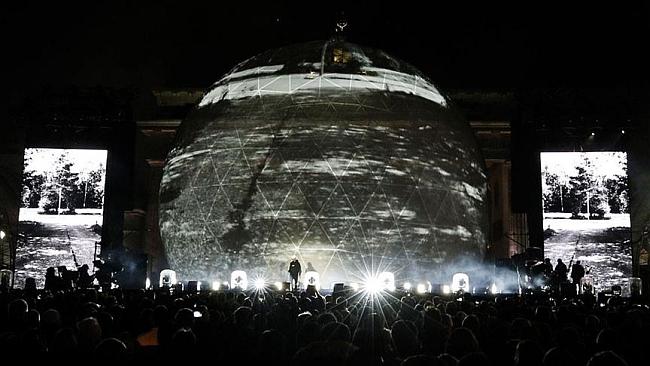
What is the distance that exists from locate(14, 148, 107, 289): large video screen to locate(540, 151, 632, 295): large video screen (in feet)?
60.9

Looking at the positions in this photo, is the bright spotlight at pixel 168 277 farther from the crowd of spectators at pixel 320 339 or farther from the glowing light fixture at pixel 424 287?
the crowd of spectators at pixel 320 339

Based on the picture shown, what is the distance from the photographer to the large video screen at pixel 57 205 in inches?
1083

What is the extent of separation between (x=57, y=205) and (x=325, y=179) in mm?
13032

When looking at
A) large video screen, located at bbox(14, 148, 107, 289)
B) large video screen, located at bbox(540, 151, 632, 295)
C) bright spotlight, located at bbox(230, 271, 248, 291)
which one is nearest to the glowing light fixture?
bright spotlight, located at bbox(230, 271, 248, 291)

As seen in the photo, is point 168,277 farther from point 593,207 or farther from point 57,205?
point 593,207

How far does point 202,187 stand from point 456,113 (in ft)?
31.6

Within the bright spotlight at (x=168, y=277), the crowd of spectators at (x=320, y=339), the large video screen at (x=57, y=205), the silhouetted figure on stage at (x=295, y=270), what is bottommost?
the crowd of spectators at (x=320, y=339)

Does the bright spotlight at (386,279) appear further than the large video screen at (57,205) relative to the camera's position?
No

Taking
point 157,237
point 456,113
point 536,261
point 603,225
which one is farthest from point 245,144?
point 603,225

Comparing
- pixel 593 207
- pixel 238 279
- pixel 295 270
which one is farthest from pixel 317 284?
pixel 593 207

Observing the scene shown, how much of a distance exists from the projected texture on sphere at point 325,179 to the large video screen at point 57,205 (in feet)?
→ 16.9

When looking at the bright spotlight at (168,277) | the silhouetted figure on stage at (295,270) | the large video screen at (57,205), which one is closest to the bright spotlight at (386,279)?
the silhouetted figure on stage at (295,270)

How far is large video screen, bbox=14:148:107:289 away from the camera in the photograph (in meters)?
27.5

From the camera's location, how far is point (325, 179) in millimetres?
20984
